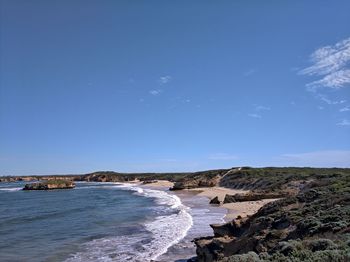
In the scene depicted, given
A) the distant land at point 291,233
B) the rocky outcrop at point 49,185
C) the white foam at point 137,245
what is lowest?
the white foam at point 137,245

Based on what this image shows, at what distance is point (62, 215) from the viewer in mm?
40250

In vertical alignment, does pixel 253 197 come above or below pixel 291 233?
above

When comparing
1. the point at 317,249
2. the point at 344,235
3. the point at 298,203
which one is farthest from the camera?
the point at 298,203

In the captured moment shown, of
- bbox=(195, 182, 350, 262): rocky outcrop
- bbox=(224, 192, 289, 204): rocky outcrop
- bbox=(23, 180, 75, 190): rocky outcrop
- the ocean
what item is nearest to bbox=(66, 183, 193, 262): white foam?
the ocean

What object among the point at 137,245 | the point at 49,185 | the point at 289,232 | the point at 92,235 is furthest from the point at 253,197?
the point at 49,185

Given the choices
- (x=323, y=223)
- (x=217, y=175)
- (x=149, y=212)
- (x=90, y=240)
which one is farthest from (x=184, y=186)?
(x=323, y=223)

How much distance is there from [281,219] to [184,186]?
211ft

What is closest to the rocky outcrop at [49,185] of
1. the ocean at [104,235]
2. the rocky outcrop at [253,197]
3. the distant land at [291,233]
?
the ocean at [104,235]

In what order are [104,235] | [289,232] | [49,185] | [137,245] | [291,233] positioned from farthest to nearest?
[49,185], [104,235], [137,245], [289,232], [291,233]

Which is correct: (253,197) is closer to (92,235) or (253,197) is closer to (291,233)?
(92,235)

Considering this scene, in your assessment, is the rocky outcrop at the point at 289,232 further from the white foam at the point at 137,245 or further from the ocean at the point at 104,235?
the white foam at the point at 137,245

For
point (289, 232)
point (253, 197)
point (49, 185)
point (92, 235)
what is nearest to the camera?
point (289, 232)

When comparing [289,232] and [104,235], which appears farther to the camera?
[104,235]

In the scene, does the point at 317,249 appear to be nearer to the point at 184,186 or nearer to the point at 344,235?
the point at 344,235
